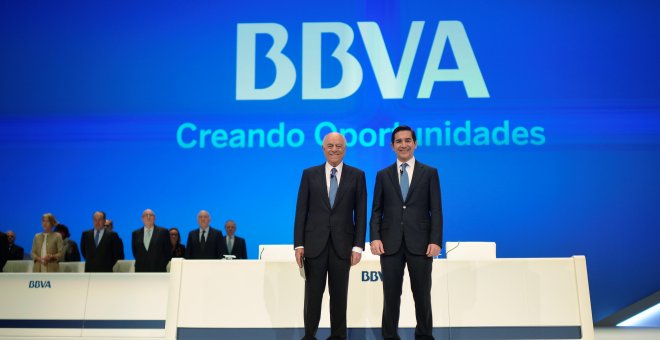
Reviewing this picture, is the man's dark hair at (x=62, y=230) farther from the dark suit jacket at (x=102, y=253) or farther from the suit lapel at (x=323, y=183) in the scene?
the suit lapel at (x=323, y=183)

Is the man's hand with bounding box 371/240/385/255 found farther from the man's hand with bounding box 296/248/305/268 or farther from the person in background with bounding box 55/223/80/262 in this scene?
the person in background with bounding box 55/223/80/262

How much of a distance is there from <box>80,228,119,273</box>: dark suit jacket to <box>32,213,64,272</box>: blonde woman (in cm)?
30

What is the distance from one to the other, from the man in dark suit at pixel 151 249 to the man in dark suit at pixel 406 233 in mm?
3891

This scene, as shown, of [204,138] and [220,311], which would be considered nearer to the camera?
[220,311]

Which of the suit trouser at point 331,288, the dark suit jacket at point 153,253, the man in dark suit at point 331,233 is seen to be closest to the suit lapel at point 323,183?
the man in dark suit at point 331,233

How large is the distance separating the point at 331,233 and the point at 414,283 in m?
0.58

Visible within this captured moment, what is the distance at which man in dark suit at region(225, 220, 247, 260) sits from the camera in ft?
25.6

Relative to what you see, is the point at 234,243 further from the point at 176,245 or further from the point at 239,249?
the point at 176,245

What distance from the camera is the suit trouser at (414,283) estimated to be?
378 cm

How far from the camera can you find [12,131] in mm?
8930

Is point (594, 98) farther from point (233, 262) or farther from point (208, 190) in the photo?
point (233, 262)

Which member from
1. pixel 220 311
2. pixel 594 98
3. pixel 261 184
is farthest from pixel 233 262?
pixel 594 98

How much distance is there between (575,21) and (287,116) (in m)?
4.10

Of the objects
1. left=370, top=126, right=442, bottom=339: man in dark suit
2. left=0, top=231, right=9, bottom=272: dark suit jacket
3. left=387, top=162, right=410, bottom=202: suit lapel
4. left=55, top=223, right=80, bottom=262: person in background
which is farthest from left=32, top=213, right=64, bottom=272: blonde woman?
left=387, top=162, right=410, bottom=202: suit lapel
